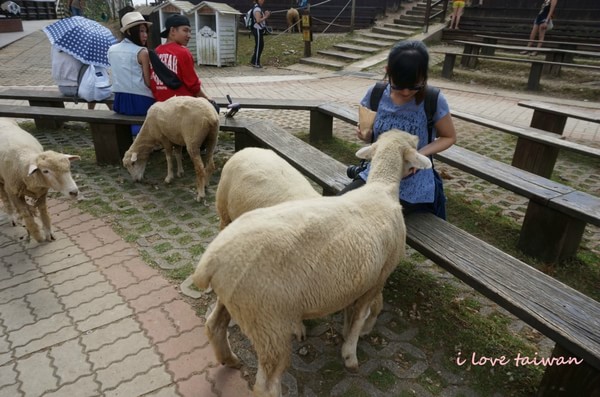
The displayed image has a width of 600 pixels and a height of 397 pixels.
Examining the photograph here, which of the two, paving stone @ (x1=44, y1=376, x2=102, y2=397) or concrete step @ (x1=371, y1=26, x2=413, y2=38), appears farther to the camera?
concrete step @ (x1=371, y1=26, x2=413, y2=38)

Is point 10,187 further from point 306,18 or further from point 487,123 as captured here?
point 306,18

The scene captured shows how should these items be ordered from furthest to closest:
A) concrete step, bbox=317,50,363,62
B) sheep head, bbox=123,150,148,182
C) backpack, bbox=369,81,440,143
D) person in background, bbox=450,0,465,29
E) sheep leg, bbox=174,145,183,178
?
person in background, bbox=450,0,465,29 < concrete step, bbox=317,50,363,62 < sheep leg, bbox=174,145,183,178 < sheep head, bbox=123,150,148,182 < backpack, bbox=369,81,440,143

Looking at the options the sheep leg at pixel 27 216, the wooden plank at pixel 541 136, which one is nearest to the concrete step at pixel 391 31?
the wooden plank at pixel 541 136

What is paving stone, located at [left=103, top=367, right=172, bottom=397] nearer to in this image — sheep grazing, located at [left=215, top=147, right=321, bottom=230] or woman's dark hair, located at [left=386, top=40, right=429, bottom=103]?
sheep grazing, located at [left=215, top=147, right=321, bottom=230]

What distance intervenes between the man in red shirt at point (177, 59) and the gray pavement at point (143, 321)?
1.25m

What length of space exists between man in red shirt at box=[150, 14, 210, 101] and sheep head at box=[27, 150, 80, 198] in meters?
2.08

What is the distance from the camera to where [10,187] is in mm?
3539

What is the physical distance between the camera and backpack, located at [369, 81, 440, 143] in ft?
8.77

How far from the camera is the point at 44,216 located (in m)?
3.69

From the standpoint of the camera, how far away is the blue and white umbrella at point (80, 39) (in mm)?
6086

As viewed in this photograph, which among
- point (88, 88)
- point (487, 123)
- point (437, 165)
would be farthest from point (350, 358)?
point (88, 88)

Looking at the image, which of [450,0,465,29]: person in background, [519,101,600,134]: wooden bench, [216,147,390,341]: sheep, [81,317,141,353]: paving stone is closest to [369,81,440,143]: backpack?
[216,147,390,341]: sheep

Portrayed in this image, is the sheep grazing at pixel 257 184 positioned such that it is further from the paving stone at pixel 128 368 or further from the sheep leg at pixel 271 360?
the paving stone at pixel 128 368

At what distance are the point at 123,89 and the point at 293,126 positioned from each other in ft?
10.2
